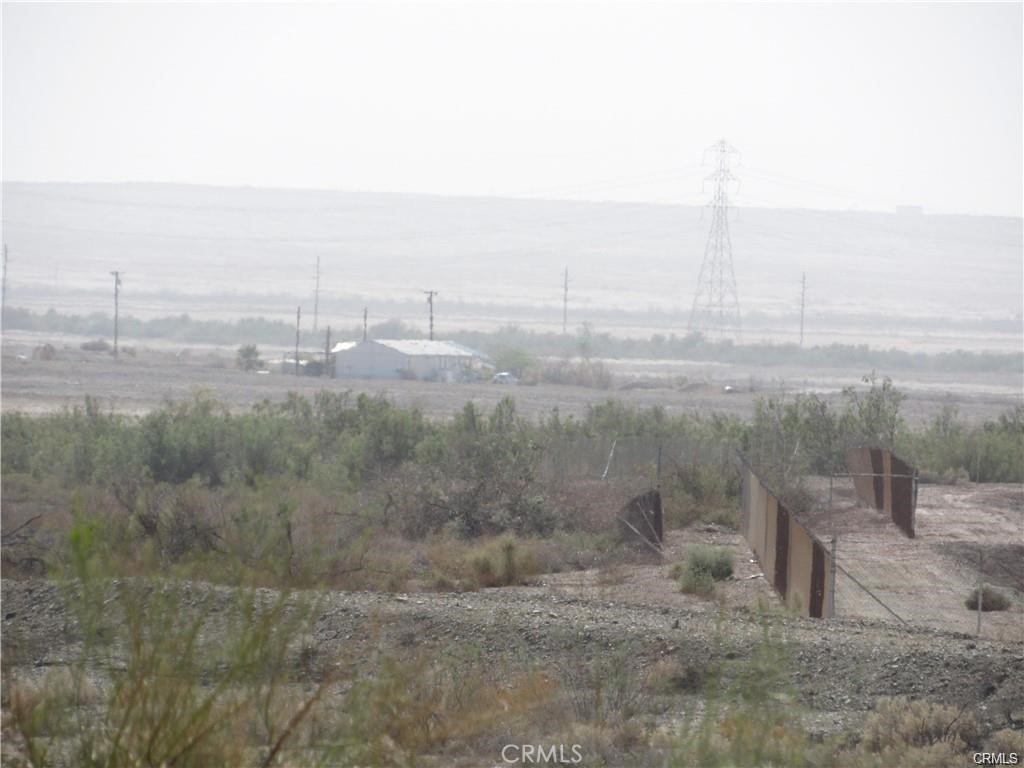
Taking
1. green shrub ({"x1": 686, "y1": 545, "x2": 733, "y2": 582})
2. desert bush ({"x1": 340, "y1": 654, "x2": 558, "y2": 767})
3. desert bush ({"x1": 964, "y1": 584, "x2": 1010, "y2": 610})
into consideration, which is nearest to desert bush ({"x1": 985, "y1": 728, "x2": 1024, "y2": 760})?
desert bush ({"x1": 340, "y1": 654, "x2": 558, "y2": 767})

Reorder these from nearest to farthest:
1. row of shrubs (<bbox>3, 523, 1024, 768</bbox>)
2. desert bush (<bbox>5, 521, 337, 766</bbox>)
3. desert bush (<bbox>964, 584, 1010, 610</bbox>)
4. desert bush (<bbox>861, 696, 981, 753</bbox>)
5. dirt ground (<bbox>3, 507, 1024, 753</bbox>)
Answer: desert bush (<bbox>5, 521, 337, 766</bbox>) → row of shrubs (<bbox>3, 523, 1024, 768</bbox>) → desert bush (<bbox>861, 696, 981, 753</bbox>) → dirt ground (<bbox>3, 507, 1024, 753</bbox>) → desert bush (<bbox>964, 584, 1010, 610</bbox>)

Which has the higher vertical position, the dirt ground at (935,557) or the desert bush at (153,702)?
the desert bush at (153,702)

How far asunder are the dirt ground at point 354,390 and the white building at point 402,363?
6403 mm

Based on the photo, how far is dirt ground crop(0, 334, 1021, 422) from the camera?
187ft

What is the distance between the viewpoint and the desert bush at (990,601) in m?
18.4

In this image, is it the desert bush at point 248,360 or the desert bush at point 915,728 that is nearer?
the desert bush at point 915,728

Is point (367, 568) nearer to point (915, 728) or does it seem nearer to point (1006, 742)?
point (915, 728)

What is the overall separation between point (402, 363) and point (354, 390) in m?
24.0

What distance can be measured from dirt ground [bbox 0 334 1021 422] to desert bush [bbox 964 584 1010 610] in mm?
26630

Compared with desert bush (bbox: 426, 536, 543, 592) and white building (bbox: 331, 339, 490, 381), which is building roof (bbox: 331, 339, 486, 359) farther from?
desert bush (bbox: 426, 536, 543, 592)

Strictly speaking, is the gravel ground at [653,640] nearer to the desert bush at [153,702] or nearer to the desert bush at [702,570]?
the desert bush at [702,570]

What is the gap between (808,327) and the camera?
189375mm

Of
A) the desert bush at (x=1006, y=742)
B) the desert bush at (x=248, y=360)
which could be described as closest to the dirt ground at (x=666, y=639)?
the desert bush at (x=1006, y=742)

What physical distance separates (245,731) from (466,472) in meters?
19.0
